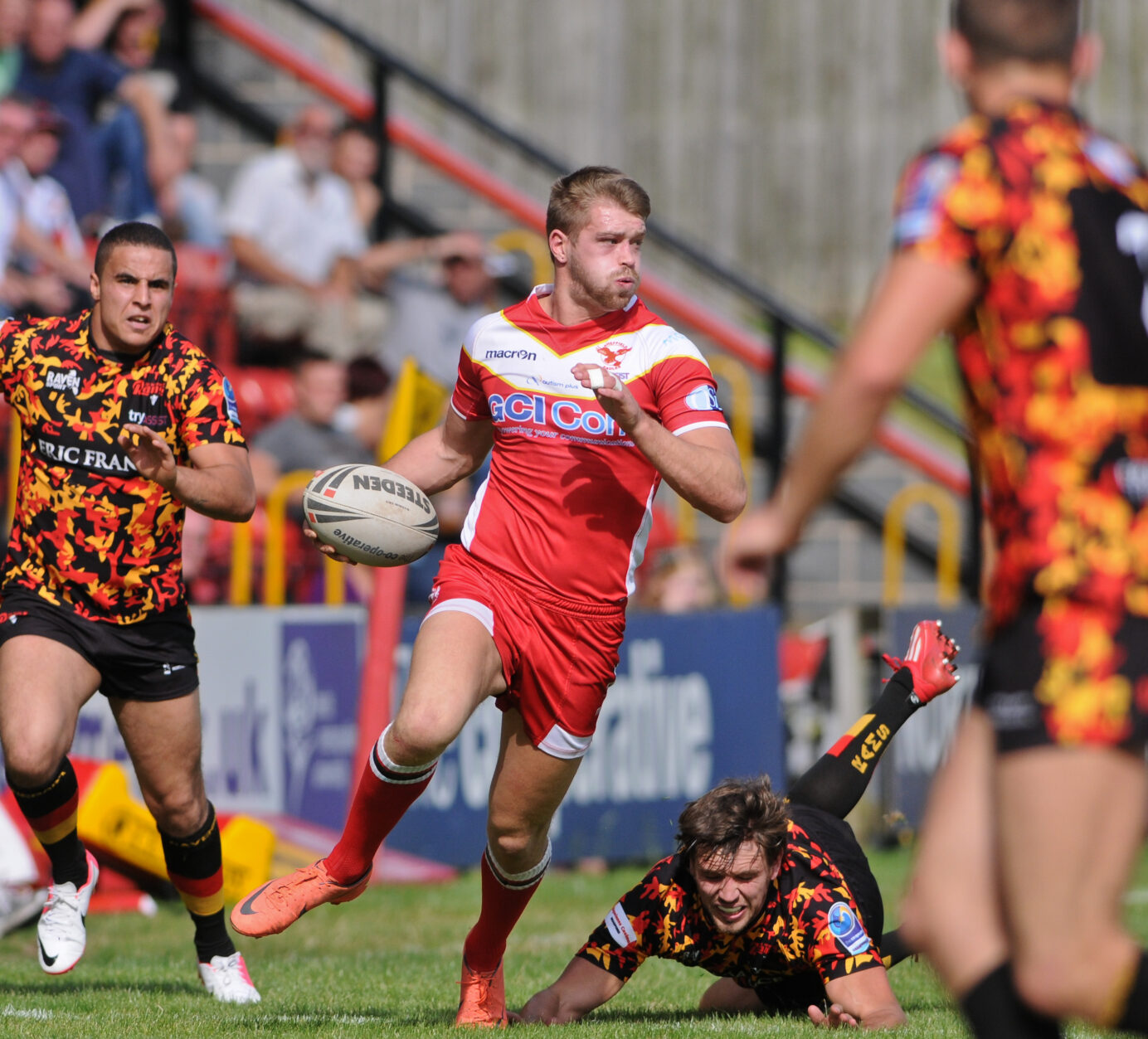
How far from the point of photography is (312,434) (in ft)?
36.6

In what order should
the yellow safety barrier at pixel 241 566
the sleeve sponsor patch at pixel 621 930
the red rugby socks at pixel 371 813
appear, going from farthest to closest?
the yellow safety barrier at pixel 241 566, the sleeve sponsor patch at pixel 621 930, the red rugby socks at pixel 371 813

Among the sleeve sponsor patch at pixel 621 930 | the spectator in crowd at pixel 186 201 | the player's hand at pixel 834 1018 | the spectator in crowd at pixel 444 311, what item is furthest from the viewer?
the spectator in crowd at pixel 186 201

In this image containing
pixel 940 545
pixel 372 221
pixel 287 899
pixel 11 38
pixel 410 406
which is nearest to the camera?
pixel 287 899

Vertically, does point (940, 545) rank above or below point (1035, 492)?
below

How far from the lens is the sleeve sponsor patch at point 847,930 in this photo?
18.3 feet

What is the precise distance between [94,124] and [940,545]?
23.8 ft

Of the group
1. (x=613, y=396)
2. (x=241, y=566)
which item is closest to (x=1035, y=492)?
(x=613, y=396)

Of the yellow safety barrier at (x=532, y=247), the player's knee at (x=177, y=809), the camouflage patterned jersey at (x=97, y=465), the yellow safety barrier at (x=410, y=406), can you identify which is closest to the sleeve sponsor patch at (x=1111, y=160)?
the camouflage patterned jersey at (x=97, y=465)

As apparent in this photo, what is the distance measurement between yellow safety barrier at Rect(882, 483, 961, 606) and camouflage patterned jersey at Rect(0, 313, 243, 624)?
7651 millimetres

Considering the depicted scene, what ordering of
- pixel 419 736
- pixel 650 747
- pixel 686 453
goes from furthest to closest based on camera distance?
pixel 650 747 → pixel 419 736 → pixel 686 453

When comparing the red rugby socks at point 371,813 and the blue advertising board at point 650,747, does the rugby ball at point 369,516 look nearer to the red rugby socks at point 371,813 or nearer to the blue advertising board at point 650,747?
the red rugby socks at point 371,813

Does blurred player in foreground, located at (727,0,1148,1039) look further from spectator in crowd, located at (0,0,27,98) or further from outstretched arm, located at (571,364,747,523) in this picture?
spectator in crowd, located at (0,0,27,98)

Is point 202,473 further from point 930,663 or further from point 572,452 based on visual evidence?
point 930,663

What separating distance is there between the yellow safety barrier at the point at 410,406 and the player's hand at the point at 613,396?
4.35 meters
